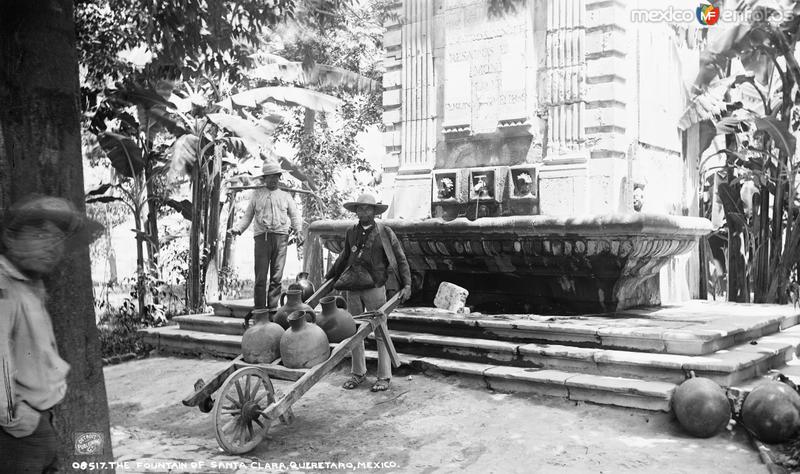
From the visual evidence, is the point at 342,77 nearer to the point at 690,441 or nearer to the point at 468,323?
the point at 468,323

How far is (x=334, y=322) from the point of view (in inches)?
247

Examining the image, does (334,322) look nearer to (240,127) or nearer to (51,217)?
(51,217)

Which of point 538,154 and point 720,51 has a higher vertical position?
point 720,51

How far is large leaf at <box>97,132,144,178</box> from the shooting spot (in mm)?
11336

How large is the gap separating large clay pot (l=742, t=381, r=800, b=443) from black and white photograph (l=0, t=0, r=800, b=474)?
2 cm

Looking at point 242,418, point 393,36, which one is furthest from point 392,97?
point 242,418

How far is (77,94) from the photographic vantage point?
4023 mm

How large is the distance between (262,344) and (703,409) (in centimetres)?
352

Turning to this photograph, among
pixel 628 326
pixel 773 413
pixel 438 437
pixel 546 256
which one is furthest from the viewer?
pixel 546 256

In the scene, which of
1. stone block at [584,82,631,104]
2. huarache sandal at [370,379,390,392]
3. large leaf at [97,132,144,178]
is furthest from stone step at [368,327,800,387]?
large leaf at [97,132,144,178]

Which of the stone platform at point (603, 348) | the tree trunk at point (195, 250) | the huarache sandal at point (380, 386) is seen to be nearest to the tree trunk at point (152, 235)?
the tree trunk at point (195, 250)

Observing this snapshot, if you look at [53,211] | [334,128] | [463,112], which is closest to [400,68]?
[463,112]

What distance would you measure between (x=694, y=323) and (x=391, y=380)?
10.9 ft

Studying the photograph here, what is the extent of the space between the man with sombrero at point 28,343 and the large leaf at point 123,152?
8.88 metres
